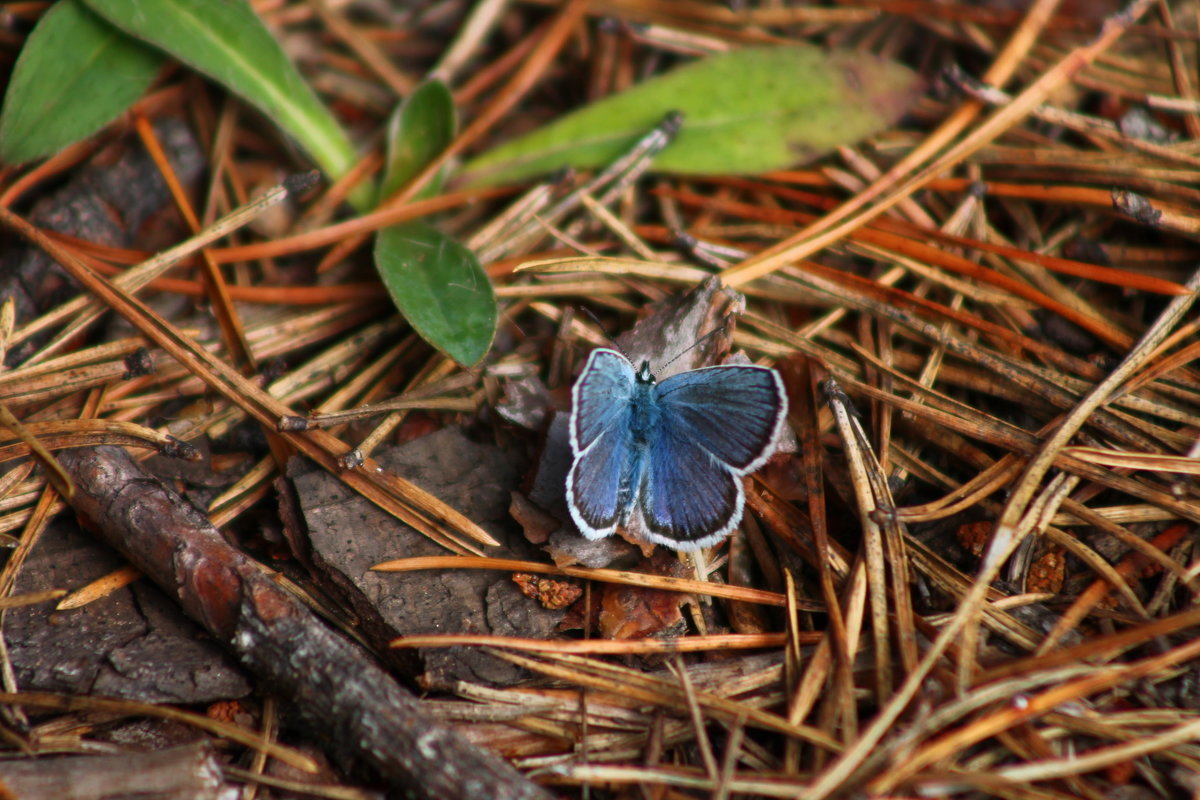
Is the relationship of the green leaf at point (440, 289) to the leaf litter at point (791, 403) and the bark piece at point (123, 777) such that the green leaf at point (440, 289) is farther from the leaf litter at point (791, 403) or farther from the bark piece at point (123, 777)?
the bark piece at point (123, 777)

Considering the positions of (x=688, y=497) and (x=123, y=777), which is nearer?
(x=123, y=777)

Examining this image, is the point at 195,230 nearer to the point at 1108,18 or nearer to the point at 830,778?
the point at 830,778

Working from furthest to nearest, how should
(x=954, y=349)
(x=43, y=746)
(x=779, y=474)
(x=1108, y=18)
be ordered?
(x=1108, y=18), (x=954, y=349), (x=779, y=474), (x=43, y=746)

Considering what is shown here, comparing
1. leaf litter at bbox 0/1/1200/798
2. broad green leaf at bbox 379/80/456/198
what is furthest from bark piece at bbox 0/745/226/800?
broad green leaf at bbox 379/80/456/198

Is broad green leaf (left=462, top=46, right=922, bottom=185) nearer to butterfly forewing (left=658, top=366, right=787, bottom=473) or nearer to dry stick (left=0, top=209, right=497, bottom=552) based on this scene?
butterfly forewing (left=658, top=366, right=787, bottom=473)

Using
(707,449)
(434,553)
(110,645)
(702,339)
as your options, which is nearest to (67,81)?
(110,645)

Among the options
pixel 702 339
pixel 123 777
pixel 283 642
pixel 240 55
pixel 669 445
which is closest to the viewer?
pixel 123 777

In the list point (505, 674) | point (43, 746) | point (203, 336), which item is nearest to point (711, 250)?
point (505, 674)

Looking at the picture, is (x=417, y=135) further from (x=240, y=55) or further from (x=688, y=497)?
(x=688, y=497)
